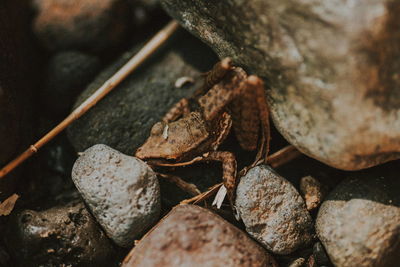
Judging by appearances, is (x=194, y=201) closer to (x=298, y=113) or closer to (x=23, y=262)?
(x=298, y=113)

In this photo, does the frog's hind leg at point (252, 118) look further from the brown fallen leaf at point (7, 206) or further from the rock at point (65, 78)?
the brown fallen leaf at point (7, 206)

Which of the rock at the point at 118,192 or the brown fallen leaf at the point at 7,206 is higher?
the brown fallen leaf at the point at 7,206

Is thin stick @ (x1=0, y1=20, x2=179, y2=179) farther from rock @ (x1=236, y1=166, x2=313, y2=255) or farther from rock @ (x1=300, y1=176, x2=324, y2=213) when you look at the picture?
rock @ (x1=300, y1=176, x2=324, y2=213)

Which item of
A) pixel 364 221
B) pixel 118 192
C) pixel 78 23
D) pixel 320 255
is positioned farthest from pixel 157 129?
pixel 364 221

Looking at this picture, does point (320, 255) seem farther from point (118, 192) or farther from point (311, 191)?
point (118, 192)

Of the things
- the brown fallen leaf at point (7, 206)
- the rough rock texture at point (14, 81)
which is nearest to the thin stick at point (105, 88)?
the rough rock texture at point (14, 81)

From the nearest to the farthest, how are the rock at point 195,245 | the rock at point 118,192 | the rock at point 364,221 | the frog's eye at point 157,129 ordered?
1. the rock at point 195,245
2. the rock at point 364,221
3. the rock at point 118,192
4. the frog's eye at point 157,129
